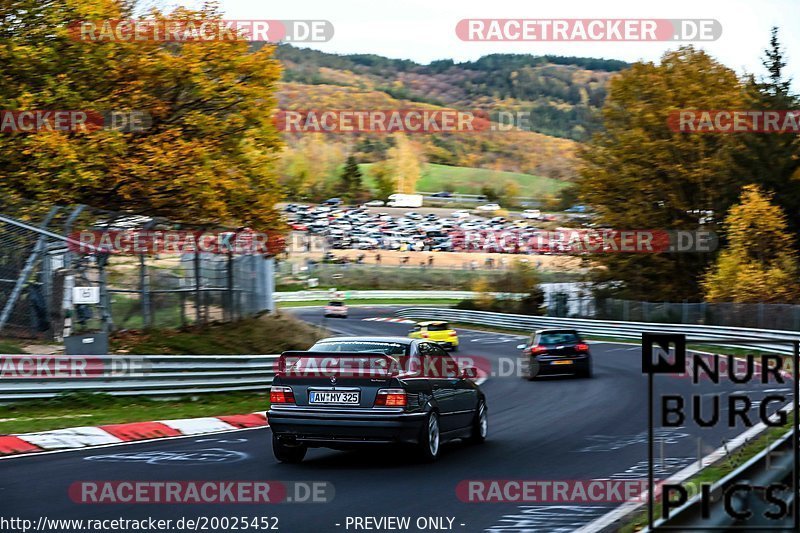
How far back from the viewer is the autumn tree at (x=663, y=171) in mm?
52938

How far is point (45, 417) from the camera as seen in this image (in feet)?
55.3

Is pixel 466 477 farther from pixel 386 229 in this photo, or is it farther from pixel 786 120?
pixel 386 229

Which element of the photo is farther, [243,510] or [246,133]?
[246,133]

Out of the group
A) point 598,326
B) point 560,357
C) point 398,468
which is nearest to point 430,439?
point 398,468

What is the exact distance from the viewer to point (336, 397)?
11.9 metres

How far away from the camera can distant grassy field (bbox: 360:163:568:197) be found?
167m

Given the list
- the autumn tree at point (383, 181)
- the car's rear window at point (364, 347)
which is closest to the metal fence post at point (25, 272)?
the car's rear window at point (364, 347)

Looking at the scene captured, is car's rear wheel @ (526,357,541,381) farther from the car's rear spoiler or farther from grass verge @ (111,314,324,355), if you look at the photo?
the car's rear spoiler

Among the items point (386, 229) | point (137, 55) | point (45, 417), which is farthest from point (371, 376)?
point (386, 229)

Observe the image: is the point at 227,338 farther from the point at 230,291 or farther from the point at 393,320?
the point at 393,320

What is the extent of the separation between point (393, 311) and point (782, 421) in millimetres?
68277

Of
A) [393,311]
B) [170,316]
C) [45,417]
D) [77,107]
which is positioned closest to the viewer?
[45,417]

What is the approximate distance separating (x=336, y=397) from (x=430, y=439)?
121cm

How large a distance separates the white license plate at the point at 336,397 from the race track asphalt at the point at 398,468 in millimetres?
718
